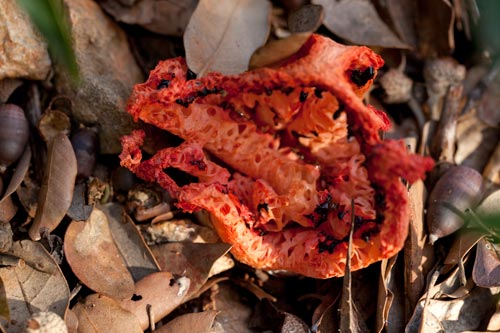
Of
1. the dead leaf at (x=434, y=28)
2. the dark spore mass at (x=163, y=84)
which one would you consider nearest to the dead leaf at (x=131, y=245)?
the dark spore mass at (x=163, y=84)

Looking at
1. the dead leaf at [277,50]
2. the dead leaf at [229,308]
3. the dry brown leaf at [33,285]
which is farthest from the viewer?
the dead leaf at [229,308]

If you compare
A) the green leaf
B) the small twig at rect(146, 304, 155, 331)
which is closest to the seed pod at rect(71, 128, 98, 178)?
the small twig at rect(146, 304, 155, 331)

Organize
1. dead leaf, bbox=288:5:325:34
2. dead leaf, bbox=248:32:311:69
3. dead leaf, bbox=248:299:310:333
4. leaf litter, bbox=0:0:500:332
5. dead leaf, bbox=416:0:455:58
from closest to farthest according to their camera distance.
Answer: dead leaf, bbox=248:32:311:69 → dead leaf, bbox=288:5:325:34 → leaf litter, bbox=0:0:500:332 → dead leaf, bbox=248:299:310:333 → dead leaf, bbox=416:0:455:58

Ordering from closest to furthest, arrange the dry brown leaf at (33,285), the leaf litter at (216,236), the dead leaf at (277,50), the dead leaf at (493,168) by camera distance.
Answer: the dead leaf at (277,50)
the dry brown leaf at (33,285)
the leaf litter at (216,236)
the dead leaf at (493,168)

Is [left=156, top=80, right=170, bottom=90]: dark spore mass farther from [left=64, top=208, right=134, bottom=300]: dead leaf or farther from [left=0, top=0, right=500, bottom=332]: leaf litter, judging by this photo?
[left=64, top=208, right=134, bottom=300]: dead leaf

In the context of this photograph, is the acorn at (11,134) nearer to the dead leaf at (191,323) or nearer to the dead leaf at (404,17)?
the dead leaf at (191,323)

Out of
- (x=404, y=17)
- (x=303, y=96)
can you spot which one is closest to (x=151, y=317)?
(x=303, y=96)
